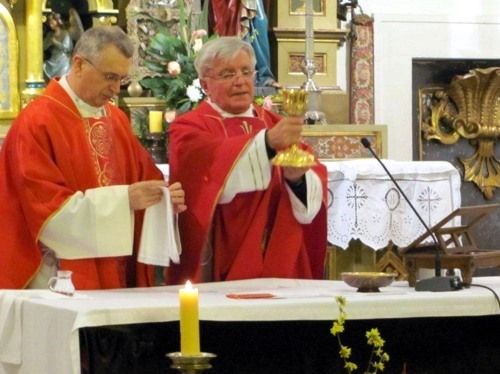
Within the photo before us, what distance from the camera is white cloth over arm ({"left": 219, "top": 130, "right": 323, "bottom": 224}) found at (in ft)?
16.8

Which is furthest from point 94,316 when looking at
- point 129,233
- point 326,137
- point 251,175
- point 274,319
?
point 326,137

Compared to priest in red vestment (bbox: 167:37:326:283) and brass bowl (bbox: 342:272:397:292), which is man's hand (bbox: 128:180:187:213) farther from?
brass bowl (bbox: 342:272:397:292)

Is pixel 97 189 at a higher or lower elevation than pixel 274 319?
higher

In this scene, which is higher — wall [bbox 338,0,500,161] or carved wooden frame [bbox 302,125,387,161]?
wall [bbox 338,0,500,161]

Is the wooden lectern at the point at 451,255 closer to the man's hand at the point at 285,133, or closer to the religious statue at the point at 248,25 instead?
the man's hand at the point at 285,133

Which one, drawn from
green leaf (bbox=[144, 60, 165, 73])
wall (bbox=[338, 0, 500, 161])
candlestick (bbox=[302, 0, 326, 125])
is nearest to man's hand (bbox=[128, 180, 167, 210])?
green leaf (bbox=[144, 60, 165, 73])

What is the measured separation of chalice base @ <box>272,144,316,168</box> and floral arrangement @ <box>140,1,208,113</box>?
259 cm

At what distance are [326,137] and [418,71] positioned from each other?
2.83 m

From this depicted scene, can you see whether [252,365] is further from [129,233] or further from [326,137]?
[326,137]

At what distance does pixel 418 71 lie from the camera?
1087 cm

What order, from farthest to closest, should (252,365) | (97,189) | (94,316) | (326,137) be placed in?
(326,137) → (97,189) → (252,365) → (94,316)

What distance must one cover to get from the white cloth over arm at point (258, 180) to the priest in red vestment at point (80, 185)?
243mm

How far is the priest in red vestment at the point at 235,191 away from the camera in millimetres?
5198

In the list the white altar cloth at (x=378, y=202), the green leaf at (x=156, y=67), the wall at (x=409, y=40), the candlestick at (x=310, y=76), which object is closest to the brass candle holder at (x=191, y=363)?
the white altar cloth at (x=378, y=202)
